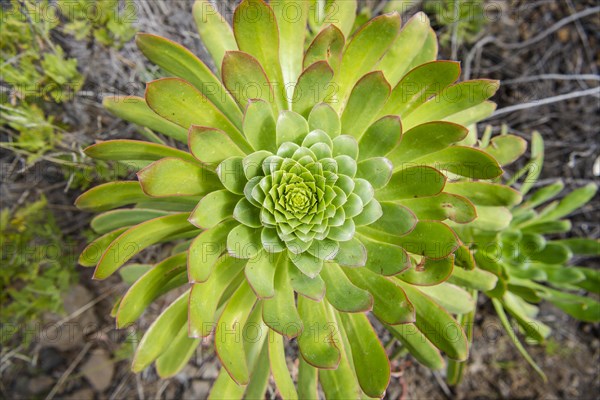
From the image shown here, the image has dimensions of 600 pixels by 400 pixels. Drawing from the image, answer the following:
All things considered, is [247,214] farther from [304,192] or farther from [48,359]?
[48,359]

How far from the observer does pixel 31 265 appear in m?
2.77

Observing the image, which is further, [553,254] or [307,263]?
[553,254]

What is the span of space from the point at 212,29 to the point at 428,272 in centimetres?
133

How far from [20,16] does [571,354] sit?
164 inches

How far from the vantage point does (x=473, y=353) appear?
10.5ft

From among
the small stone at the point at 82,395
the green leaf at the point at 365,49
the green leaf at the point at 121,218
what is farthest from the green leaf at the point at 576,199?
the small stone at the point at 82,395

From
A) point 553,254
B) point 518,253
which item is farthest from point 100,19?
point 553,254

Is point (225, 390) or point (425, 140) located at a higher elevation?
point (425, 140)

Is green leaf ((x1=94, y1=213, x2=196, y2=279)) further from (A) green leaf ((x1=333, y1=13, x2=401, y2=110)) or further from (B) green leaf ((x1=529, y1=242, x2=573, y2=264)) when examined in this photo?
(B) green leaf ((x1=529, y1=242, x2=573, y2=264))

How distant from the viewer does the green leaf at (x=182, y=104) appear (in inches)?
62.6

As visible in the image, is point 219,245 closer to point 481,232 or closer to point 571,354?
point 481,232

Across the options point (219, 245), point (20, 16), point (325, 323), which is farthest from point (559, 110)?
point (20, 16)

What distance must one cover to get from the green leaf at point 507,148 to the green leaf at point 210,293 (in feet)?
4.23

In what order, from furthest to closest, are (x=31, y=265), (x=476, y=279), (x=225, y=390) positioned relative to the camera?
(x=31, y=265), (x=476, y=279), (x=225, y=390)
